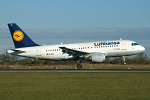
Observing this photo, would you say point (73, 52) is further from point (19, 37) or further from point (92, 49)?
point (19, 37)

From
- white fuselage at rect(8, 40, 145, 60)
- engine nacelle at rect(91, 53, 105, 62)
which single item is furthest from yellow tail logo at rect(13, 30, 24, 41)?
engine nacelle at rect(91, 53, 105, 62)

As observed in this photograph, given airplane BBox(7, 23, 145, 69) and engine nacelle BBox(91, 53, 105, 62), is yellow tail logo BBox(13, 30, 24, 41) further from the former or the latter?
engine nacelle BBox(91, 53, 105, 62)

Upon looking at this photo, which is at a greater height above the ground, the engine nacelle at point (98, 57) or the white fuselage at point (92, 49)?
the white fuselage at point (92, 49)

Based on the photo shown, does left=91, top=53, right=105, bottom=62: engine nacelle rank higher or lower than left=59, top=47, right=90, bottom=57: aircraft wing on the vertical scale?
lower

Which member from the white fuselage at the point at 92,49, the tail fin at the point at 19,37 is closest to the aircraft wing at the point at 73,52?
the white fuselage at the point at 92,49

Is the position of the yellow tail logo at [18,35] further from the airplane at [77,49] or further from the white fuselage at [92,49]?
the white fuselage at [92,49]

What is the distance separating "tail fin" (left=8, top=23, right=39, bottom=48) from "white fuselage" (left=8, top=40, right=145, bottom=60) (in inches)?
52.3

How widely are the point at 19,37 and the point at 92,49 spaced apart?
1373 centimetres

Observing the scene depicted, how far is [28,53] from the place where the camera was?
50594 mm

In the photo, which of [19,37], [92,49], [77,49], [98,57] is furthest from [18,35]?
[98,57]

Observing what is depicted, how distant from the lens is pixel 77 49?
49531 millimetres

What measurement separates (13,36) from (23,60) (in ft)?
75.4

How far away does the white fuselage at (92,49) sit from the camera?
47812 millimetres

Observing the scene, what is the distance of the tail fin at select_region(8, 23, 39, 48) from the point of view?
51.8m
